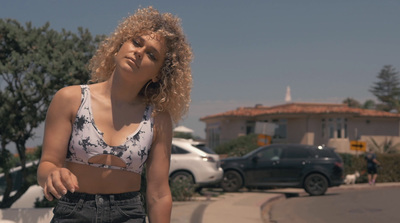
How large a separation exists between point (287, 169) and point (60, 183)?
17.4 meters

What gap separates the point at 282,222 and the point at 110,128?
9.90m

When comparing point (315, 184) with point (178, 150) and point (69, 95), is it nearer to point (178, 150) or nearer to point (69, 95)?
point (178, 150)

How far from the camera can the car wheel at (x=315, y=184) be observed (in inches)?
755

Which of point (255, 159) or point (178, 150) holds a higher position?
point (178, 150)

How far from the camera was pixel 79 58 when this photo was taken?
943cm

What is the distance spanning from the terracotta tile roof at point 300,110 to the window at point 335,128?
3.65 feet

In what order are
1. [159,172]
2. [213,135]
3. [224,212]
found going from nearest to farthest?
[159,172] → [224,212] → [213,135]

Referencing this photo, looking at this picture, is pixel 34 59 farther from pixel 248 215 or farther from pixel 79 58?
pixel 248 215

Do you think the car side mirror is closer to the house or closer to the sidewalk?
the sidewalk

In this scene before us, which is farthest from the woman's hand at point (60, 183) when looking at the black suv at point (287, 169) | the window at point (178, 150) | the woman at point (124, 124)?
the black suv at point (287, 169)

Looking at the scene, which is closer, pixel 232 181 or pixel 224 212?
pixel 224 212

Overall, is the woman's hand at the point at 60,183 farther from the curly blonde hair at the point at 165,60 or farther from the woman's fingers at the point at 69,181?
the curly blonde hair at the point at 165,60

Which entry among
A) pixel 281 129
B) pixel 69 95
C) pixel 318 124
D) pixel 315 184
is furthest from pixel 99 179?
pixel 281 129

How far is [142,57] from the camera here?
9.12ft
